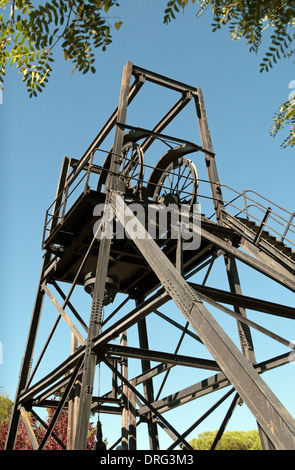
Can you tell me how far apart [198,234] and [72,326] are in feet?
10.6

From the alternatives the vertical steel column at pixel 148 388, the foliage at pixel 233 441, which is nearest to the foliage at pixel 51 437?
the foliage at pixel 233 441

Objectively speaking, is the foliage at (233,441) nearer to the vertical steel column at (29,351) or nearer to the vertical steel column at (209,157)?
the vertical steel column at (29,351)

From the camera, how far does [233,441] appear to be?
32938 millimetres

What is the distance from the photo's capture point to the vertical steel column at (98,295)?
806 cm

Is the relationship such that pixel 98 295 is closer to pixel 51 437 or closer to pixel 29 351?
pixel 29 351

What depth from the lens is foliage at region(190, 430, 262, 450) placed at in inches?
1284

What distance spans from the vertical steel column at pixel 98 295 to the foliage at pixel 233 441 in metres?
26.1

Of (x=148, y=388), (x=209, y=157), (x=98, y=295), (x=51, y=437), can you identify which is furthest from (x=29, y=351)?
(x=51, y=437)

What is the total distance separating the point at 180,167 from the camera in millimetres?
12727

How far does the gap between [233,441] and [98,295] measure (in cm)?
2750

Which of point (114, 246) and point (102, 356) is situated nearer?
point (102, 356)

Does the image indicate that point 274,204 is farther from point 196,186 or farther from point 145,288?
Result: point 145,288
